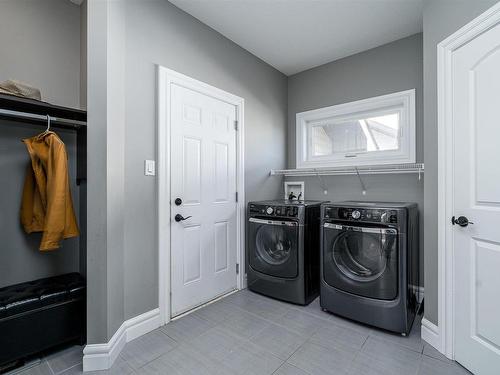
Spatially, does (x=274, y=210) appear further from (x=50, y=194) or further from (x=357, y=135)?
(x=50, y=194)

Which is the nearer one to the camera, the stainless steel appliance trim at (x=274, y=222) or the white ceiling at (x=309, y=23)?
the white ceiling at (x=309, y=23)

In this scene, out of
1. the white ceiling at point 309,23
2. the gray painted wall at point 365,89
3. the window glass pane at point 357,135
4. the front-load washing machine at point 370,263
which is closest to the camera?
the front-load washing machine at point 370,263

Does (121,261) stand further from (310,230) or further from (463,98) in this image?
(463,98)

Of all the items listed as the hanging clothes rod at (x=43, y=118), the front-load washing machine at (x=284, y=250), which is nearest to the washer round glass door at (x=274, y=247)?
the front-load washing machine at (x=284, y=250)

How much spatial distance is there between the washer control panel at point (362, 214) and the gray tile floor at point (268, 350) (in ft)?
2.85

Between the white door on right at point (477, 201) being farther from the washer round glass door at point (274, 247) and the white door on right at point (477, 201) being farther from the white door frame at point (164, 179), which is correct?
the white door frame at point (164, 179)

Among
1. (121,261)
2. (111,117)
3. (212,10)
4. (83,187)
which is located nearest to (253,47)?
(212,10)

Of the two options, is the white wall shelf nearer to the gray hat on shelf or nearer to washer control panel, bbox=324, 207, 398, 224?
washer control panel, bbox=324, 207, 398, 224

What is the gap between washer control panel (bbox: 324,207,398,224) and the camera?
1.90 metres

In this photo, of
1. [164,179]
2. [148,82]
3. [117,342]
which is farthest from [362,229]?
[148,82]

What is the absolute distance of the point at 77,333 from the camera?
1689 millimetres

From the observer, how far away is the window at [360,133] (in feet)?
8.52

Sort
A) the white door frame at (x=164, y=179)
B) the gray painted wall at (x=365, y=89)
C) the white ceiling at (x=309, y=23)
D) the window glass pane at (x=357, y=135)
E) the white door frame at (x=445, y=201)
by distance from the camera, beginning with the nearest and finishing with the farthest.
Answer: the white door frame at (x=445, y=201) → the white door frame at (x=164, y=179) → the white ceiling at (x=309, y=23) → the gray painted wall at (x=365, y=89) → the window glass pane at (x=357, y=135)

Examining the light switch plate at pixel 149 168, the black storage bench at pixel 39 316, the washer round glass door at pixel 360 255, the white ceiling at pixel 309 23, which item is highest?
the white ceiling at pixel 309 23
